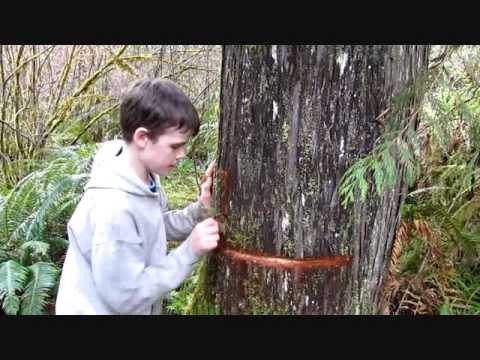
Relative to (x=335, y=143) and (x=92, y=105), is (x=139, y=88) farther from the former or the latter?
(x=92, y=105)

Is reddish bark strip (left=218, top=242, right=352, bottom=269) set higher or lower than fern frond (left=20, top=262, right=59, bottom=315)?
higher

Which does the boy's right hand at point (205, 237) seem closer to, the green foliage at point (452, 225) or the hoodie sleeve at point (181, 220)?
the hoodie sleeve at point (181, 220)

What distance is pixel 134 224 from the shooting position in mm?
2318

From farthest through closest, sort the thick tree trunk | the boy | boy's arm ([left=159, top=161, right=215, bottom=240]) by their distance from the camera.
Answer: boy's arm ([left=159, top=161, right=215, bottom=240]) < the boy < the thick tree trunk

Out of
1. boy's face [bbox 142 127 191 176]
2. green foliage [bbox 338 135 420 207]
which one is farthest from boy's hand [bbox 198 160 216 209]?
green foliage [bbox 338 135 420 207]

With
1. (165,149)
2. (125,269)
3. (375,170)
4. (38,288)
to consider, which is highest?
(165,149)

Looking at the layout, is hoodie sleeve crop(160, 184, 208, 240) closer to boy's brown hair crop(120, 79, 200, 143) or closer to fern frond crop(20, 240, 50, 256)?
boy's brown hair crop(120, 79, 200, 143)

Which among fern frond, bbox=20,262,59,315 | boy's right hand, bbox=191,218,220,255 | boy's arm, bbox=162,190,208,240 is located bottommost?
fern frond, bbox=20,262,59,315

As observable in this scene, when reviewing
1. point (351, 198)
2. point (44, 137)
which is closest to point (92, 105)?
point (44, 137)

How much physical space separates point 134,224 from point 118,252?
170 mm

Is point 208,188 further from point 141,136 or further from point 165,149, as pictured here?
point 141,136

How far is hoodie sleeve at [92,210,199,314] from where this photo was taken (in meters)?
2.18

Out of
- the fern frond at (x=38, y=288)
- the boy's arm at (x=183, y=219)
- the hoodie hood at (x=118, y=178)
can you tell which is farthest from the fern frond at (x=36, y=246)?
the hoodie hood at (x=118, y=178)

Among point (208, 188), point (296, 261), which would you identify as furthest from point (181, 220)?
point (296, 261)
